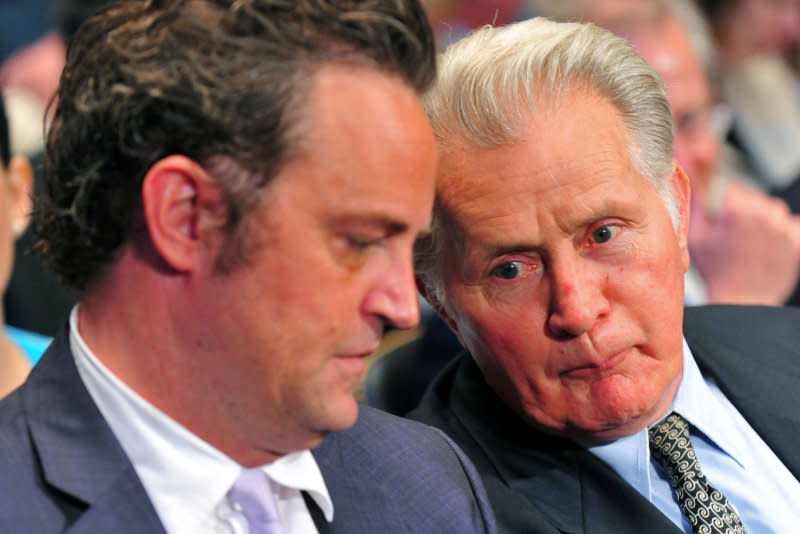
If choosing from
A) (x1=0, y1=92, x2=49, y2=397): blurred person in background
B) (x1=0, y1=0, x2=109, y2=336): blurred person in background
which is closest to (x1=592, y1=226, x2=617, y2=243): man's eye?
(x1=0, y1=0, x2=109, y2=336): blurred person in background

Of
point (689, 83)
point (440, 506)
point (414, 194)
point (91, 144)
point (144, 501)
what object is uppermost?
point (91, 144)

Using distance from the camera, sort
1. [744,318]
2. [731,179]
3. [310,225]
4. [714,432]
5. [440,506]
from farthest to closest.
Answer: [731,179] < [744,318] < [714,432] < [440,506] < [310,225]

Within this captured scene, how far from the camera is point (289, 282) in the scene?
156 cm

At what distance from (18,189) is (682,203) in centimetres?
136

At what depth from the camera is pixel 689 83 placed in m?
4.04

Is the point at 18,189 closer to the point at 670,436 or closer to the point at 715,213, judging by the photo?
the point at 670,436

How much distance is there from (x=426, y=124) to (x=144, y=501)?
0.56 metres

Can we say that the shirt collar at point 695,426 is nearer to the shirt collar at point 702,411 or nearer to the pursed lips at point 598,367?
the shirt collar at point 702,411

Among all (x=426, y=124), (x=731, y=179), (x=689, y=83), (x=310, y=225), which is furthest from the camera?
(x=731, y=179)

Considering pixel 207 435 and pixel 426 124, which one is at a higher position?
pixel 426 124

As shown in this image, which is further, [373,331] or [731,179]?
[731,179]

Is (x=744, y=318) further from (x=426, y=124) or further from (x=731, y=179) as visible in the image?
Answer: (x=731, y=179)

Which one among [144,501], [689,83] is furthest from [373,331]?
[689,83]

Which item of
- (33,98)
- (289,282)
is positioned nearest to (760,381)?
(289,282)
